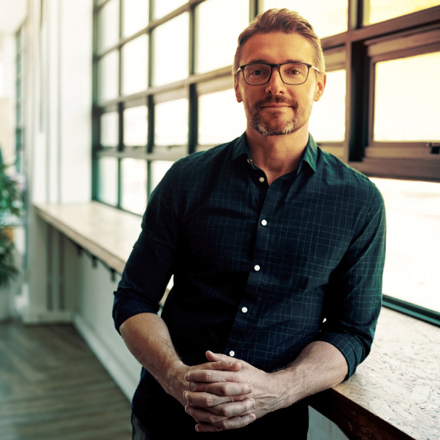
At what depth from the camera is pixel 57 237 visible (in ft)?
16.3

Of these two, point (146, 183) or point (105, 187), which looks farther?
point (105, 187)

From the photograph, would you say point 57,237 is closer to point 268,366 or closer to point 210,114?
point 210,114

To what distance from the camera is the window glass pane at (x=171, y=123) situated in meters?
3.49

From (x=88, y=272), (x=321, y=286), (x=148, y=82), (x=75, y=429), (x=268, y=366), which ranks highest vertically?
→ (x=148, y=82)

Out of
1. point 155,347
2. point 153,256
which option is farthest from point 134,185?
point 155,347

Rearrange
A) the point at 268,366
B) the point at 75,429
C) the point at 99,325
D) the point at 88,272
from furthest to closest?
the point at 88,272 < the point at 99,325 < the point at 75,429 < the point at 268,366

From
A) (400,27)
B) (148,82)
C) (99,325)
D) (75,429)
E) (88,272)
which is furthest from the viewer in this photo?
(88,272)

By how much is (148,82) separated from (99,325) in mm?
1821

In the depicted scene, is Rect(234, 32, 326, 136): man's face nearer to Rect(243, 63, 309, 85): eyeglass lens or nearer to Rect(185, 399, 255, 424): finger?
Rect(243, 63, 309, 85): eyeglass lens

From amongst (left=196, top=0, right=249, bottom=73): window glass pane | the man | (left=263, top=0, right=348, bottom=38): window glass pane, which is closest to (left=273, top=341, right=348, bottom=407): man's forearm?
the man

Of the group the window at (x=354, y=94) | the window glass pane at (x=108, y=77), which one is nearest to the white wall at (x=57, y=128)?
the window glass pane at (x=108, y=77)

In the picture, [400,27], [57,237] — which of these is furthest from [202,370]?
[57,237]

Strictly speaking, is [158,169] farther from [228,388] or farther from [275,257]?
[228,388]

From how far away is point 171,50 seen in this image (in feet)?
11.8
